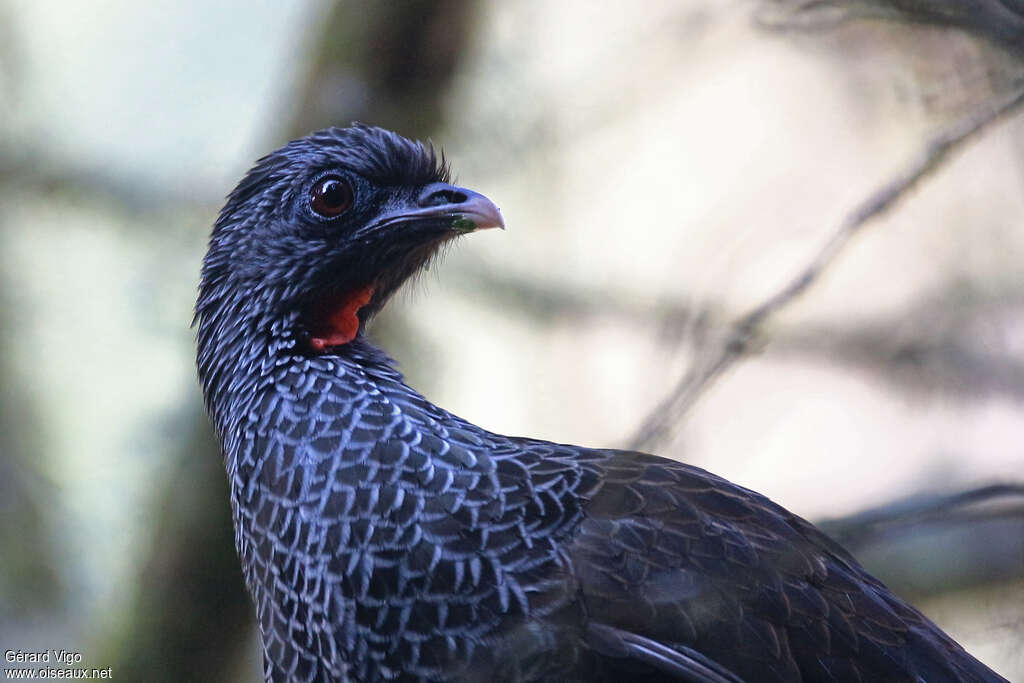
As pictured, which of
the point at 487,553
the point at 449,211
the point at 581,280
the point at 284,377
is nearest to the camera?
the point at 487,553

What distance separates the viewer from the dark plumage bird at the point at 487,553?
10.5ft

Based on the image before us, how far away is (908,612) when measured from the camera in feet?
12.0

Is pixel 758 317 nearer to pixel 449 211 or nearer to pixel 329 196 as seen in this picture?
pixel 449 211

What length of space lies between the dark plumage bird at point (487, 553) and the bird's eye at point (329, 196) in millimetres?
152

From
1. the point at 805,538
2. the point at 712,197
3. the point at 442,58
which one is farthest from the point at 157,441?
the point at 805,538

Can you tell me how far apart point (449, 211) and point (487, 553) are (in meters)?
1.42

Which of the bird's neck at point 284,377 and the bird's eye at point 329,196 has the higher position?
the bird's eye at point 329,196

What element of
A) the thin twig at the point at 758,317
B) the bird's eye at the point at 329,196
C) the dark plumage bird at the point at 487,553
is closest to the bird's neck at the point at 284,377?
the dark plumage bird at the point at 487,553

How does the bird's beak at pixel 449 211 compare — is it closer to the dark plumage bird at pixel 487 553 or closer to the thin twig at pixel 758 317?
the dark plumage bird at pixel 487 553

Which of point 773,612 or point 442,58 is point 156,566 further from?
point 773,612

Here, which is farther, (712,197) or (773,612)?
(712,197)

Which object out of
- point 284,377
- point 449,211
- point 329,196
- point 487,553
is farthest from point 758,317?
point 329,196

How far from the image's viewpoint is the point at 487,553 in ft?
10.8

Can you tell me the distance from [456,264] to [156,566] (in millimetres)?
2514
